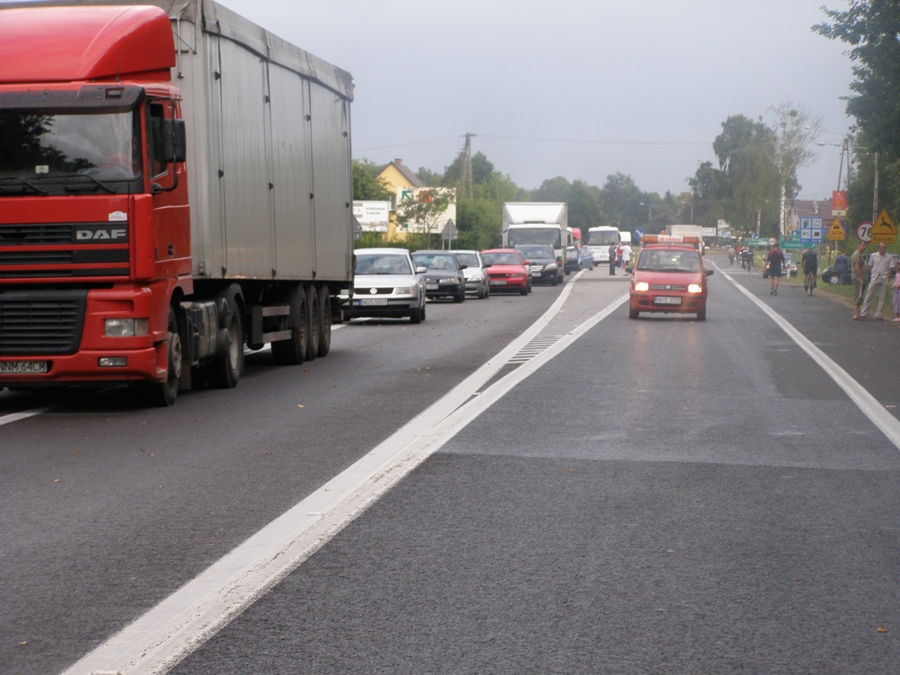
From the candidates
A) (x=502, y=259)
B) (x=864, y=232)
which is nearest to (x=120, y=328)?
(x=864, y=232)

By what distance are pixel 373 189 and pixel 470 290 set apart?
56.5 meters

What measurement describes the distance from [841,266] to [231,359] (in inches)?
1525

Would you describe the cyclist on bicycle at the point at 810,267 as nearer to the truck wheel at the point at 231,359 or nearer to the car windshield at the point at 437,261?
the car windshield at the point at 437,261

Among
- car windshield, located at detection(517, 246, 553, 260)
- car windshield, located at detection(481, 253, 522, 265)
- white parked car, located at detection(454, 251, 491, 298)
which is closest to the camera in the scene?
white parked car, located at detection(454, 251, 491, 298)

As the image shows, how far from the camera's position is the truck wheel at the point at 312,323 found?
17.7m

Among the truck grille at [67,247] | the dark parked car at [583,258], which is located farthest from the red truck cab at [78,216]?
the dark parked car at [583,258]

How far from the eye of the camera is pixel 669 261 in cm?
2917

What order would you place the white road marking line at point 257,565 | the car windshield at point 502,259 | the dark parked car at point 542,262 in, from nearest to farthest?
the white road marking line at point 257,565 < the car windshield at point 502,259 < the dark parked car at point 542,262

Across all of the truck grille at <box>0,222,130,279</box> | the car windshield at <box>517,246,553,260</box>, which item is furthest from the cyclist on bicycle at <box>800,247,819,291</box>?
the truck grille at <box>0,222,130,279</box>

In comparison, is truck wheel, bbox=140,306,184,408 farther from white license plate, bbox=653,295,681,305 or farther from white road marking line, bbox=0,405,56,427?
white license plate, bbox=653,295,681,305

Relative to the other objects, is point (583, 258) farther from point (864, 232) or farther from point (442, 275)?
point (442, 275)

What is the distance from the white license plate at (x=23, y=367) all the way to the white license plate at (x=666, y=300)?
1836 centimetres

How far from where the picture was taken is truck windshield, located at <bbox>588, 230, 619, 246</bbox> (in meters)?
104

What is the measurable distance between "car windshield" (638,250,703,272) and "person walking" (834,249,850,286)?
65.4 feet
